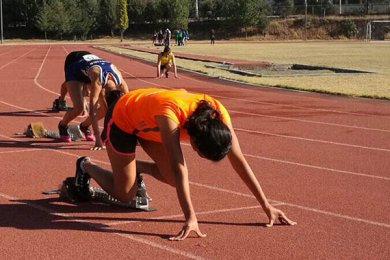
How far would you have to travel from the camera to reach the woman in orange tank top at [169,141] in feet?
13.5

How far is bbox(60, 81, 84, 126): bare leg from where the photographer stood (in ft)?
29.7

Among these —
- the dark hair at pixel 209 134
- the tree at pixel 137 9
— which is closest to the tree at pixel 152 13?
the tree at pixel 137 9

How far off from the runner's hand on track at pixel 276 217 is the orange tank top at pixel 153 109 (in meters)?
0.93

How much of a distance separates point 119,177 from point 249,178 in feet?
3.66

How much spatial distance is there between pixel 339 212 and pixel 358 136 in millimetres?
4907

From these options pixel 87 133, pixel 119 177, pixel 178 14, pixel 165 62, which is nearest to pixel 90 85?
pixel 87 133

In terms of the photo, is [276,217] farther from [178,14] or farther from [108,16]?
[108,16]

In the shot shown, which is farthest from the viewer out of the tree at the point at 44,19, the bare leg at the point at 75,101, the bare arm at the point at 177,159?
the tree at the point at 44,19

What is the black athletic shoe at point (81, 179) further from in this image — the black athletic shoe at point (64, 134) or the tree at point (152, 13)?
the tree at point (152, 13)

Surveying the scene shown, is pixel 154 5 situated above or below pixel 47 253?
above

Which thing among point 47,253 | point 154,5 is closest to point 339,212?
point 47,253

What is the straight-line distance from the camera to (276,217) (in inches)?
196

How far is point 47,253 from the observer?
4332 millimetres

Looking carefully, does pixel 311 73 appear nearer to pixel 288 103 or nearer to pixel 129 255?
pixel 288 103
